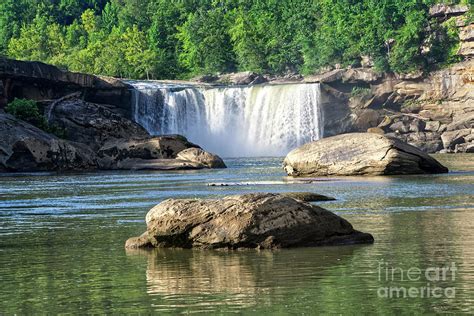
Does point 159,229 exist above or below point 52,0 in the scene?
below

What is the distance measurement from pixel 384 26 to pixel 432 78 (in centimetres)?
1246

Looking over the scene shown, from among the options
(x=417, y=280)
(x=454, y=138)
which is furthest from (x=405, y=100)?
(x=417, y=280)

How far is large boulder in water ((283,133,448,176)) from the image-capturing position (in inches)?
1698

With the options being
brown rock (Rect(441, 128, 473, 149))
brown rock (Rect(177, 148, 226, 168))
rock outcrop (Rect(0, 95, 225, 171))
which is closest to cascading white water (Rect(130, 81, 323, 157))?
brown rock (Rect(441, 128, 473, 149))

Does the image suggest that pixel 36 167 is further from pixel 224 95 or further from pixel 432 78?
pixel 432 78

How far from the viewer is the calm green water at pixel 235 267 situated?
14812mm

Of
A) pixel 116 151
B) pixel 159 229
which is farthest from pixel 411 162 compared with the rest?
pixel 159 229

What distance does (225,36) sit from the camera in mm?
134500

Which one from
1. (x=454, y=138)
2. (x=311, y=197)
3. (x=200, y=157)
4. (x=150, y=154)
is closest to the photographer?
(x=311, y=197)

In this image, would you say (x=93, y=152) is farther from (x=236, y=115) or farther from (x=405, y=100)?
(x=405, y=100)

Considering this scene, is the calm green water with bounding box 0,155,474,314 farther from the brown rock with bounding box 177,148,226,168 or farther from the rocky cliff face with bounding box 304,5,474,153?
the rocky cliff face with bounding box 304,5,474,153

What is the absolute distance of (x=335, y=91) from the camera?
320ft

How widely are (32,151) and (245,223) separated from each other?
131 ft

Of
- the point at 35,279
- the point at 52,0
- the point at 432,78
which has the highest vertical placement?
the point at 52,0
